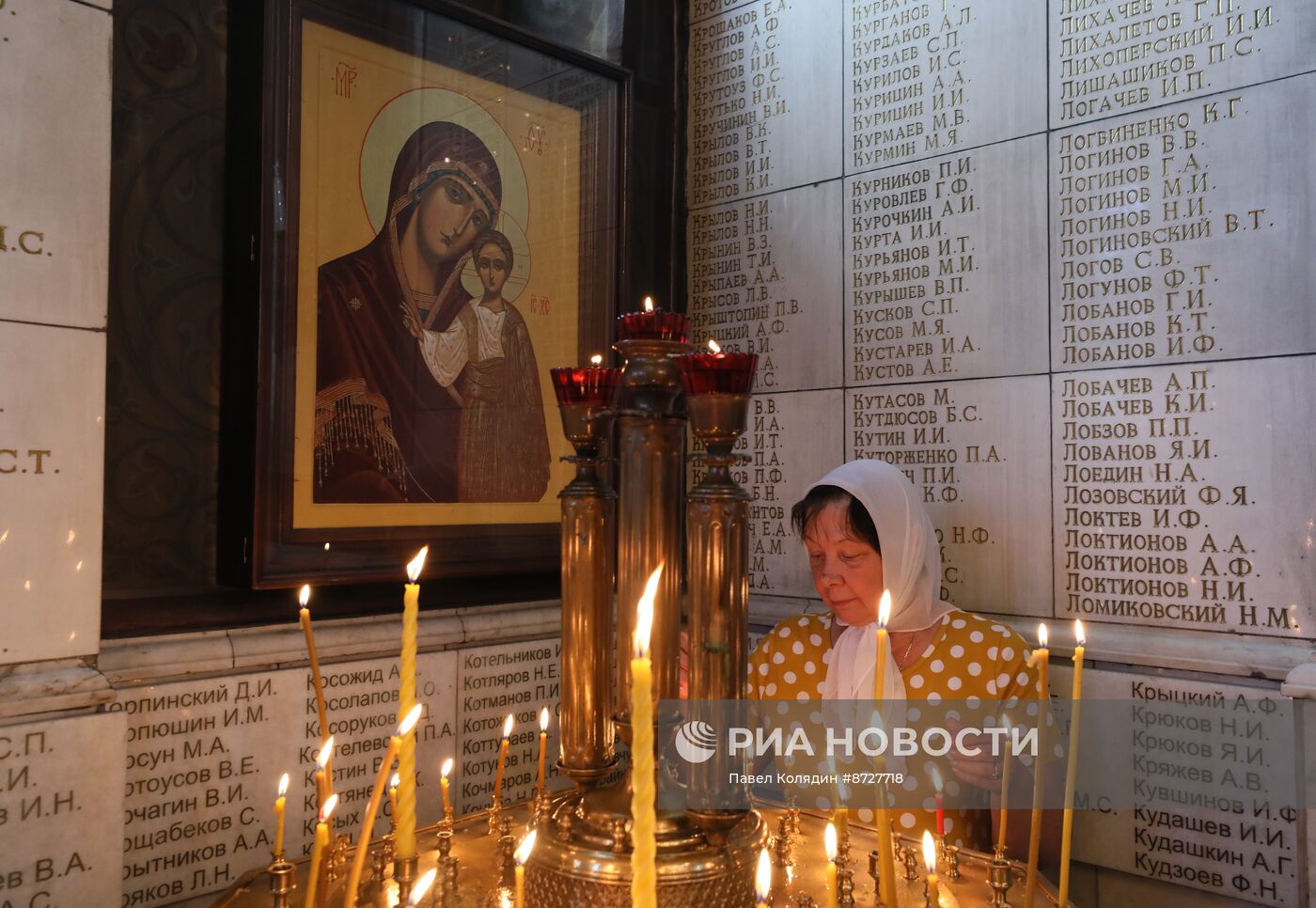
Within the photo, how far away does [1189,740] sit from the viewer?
8.04ft

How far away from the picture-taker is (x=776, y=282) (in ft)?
11.3

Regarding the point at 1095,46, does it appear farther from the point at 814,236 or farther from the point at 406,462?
the point at 406,462

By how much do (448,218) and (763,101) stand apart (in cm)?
135

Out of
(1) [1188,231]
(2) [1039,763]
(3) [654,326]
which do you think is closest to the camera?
(2) [1039,763]

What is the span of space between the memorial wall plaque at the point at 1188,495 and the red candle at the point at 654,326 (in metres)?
1.74

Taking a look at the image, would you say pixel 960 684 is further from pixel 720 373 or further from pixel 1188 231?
pixel 720 373

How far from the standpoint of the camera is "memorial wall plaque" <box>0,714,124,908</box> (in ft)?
6.05

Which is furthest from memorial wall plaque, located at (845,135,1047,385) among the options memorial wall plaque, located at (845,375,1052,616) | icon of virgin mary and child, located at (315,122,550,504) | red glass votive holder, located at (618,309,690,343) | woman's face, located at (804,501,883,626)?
red glass votive holder, located at (618,309,690,343)

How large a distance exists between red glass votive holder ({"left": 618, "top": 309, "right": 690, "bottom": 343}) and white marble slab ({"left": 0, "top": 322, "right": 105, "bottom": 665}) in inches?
50.5

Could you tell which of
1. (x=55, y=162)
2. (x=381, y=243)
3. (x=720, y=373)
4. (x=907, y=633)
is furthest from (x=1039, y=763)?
(x=381, y=243)

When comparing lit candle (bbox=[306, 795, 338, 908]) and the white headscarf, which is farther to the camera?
the white headscarf

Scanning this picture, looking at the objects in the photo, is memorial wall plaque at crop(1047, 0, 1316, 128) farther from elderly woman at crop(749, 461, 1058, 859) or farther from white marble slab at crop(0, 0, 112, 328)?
white marble slab at crop(0, 0, 112, 328)

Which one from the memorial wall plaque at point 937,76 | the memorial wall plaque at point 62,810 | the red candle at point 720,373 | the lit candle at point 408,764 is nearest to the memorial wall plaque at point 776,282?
the memorial wall plaque at point 937,76

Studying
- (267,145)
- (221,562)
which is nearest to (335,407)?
(221,562)
